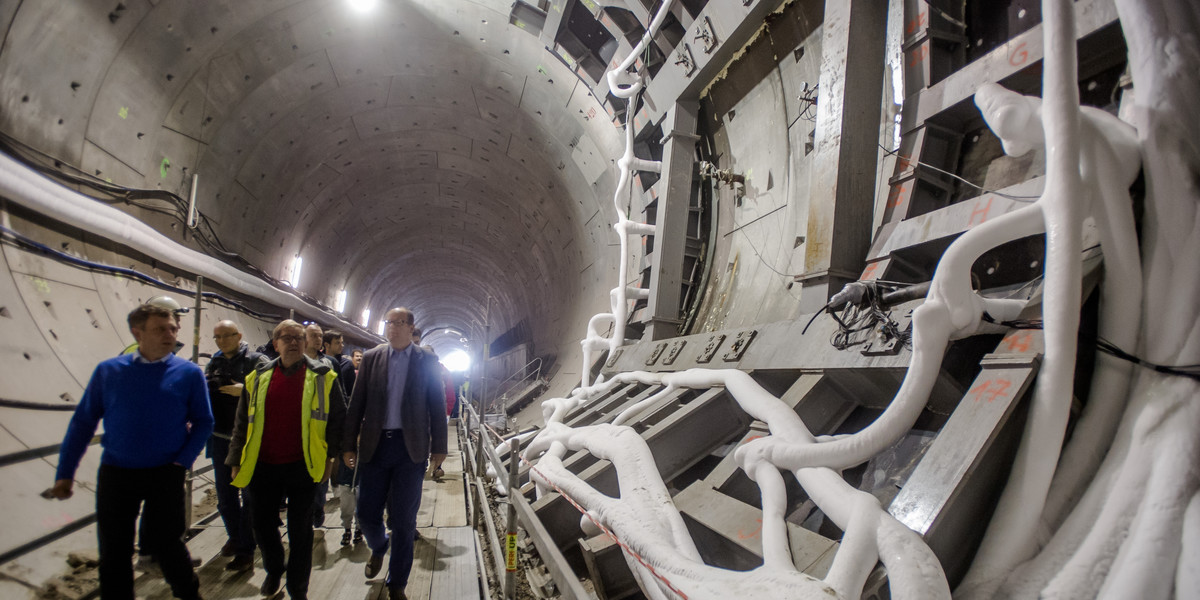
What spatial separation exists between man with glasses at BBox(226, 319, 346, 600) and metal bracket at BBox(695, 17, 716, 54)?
3.80 meters

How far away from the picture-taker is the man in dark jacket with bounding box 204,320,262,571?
3.01 metres

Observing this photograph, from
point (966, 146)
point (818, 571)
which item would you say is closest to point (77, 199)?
point (818, 571)

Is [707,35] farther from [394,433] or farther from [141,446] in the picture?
[141,446]

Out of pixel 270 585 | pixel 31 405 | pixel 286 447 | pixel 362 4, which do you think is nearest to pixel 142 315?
pixel 286 447

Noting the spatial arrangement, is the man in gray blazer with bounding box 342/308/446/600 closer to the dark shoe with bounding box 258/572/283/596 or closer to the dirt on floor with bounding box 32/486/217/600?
the dark shoe with bounding box 258/572/283/596

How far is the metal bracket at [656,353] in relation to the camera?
3988 mm

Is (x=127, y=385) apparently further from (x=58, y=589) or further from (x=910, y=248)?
(x=910, y=248)

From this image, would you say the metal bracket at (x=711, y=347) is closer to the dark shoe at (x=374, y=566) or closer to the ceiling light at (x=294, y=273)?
the dark shoe at (x=374, y=566)

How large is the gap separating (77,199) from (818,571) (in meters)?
5.49

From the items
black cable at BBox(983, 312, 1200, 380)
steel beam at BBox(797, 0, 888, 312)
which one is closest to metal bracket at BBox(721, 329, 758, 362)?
steel beam at BBox(797, 0, 888, 312)

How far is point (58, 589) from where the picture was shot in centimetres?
258

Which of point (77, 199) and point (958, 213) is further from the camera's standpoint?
point (77, 199)

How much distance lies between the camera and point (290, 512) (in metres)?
2.48

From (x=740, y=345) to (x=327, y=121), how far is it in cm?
709
